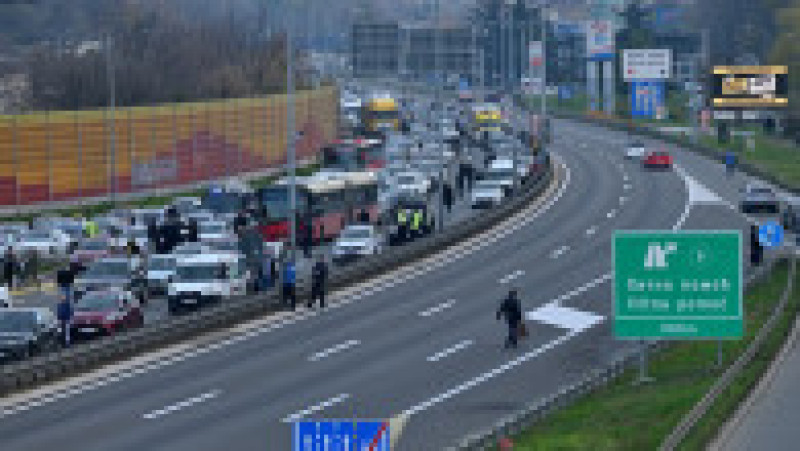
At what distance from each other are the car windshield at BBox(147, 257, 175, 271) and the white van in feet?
7.56

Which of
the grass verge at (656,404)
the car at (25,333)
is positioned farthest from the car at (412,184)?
the grass verge at (656,404)

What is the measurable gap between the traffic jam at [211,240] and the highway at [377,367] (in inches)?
90.2

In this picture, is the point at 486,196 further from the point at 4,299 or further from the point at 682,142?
the point at 682,142

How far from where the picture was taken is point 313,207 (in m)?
64.9

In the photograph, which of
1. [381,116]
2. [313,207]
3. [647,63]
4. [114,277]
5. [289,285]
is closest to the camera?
[289,285]

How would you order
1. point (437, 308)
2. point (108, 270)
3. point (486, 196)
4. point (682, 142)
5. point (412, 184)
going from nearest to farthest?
1. point (437, 308)
2. point (108, 270)
3. point (486, 196)
4. point (412, 184)
5. point (682, 142)

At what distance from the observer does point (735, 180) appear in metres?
92.8

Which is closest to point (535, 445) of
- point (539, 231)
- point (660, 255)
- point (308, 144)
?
point (660, 255)

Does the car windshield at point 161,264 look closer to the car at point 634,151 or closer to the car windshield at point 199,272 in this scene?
the car windshield at point 199,272

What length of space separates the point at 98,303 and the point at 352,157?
58677mm

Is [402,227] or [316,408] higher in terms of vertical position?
[402,227]

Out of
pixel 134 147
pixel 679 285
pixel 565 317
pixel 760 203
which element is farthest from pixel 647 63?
pixel 679 285

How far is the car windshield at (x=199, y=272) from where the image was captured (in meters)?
47.9

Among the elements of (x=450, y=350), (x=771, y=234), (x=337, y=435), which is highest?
(x=337, y=435)
